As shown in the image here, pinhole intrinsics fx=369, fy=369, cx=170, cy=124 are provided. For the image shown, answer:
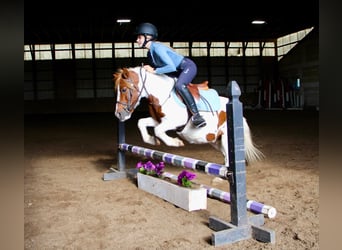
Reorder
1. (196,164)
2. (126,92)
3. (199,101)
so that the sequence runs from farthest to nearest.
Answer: (199,101), (126,92), (196,164)

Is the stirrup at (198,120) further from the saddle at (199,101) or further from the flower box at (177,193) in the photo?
the flower box at (177,193)

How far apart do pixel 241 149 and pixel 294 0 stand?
12695 millimetres

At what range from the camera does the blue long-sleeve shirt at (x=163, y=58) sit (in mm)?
3691

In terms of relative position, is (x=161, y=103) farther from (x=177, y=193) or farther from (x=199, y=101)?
(x=177, y=193)

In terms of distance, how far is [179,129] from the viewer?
13.1 ft

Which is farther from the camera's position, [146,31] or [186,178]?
[146,31]

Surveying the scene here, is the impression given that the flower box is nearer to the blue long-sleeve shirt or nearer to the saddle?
the saddle

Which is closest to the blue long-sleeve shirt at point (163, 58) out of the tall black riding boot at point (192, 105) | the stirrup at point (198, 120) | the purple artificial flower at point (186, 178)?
the tall black riding boot at point (192, 105)

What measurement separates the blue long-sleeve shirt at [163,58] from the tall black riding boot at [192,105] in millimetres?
234

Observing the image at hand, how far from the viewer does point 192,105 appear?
Result: 3.76m

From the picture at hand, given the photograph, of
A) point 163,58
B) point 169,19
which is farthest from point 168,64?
point 169,19

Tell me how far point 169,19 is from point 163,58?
1498 centimetres
